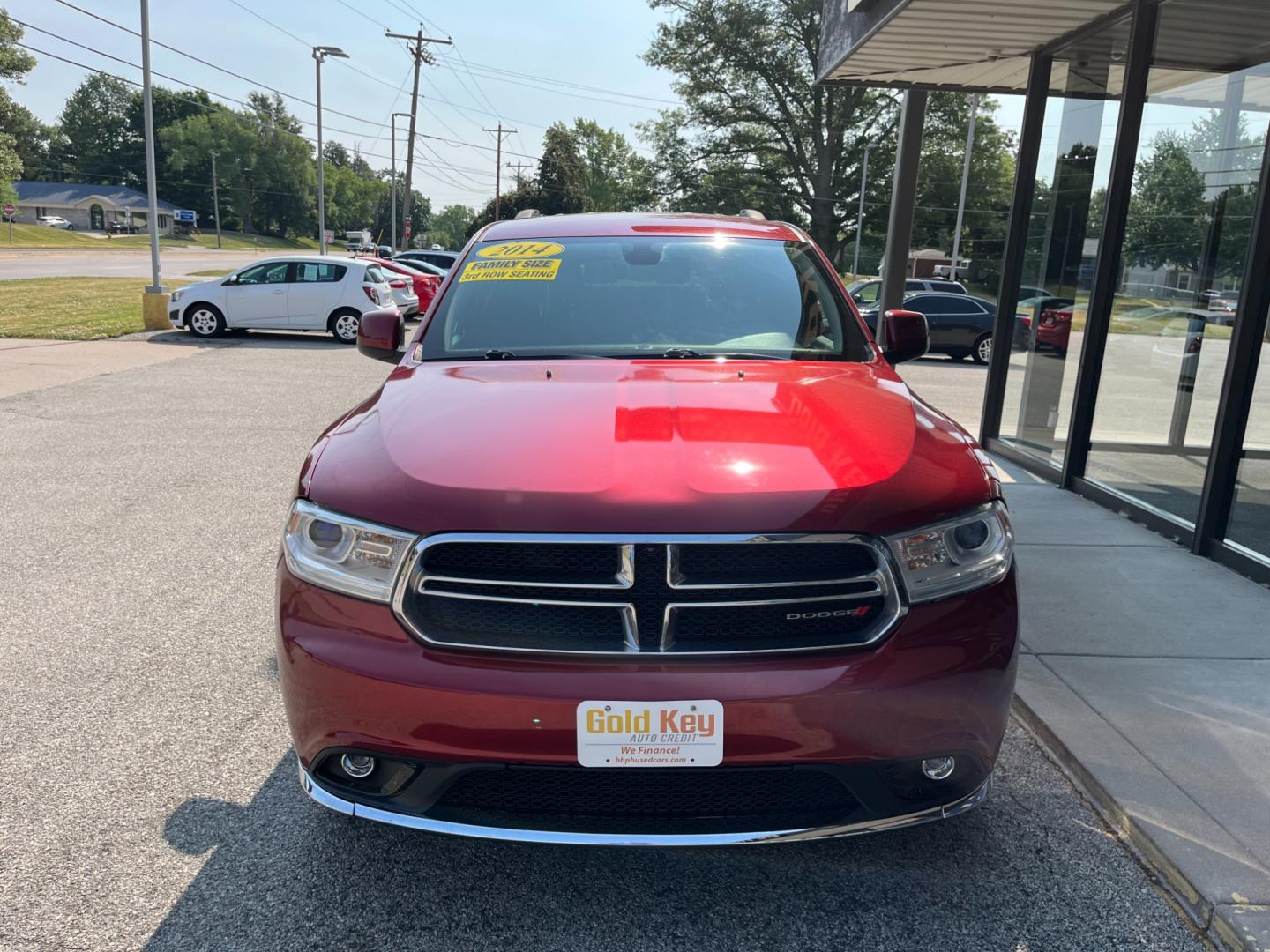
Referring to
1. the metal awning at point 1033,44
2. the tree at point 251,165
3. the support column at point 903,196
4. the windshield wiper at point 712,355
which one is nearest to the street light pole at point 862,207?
the support column at point 903,196

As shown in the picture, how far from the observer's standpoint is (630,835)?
2.17 meters

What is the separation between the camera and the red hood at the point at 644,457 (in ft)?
7.29

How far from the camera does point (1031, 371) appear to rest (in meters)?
8.29

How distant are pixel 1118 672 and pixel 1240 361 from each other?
8.08 feet

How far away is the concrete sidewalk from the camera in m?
2.64

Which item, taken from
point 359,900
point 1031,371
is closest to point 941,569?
point 359,900

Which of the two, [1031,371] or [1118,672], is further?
[1031,371]

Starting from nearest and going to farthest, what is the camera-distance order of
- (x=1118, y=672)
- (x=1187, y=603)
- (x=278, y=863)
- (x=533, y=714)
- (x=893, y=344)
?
→ (x=533, y=714)
(x=278, y=863)
(x=1118, y=672)
(x=893, y=344)
(x=1187, y=603)

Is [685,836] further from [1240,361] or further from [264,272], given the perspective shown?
[264,272]

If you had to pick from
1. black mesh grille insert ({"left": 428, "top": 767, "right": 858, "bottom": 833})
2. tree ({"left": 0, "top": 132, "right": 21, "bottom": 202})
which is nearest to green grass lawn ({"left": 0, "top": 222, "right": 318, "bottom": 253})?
tree ({"left": 0, "top": 132, "right": 21, "bottom": 202})

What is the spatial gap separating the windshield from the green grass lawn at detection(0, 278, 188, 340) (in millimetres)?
15258

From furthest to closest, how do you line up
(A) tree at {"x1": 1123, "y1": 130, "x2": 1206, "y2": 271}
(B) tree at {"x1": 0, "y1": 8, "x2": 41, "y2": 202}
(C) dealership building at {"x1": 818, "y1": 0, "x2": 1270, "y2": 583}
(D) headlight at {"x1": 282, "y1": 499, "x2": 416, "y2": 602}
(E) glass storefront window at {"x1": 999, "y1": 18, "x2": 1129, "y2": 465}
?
(B) tree at {"x1": 0, "y1": 8, "x2": 41, "y2": 202}, (E) glass storefront window at {"x1": 999, "y1": 18, "x2": 1129, "y2": 465}, (A) tree at {"x1": 1123, "y1": 130, "x2": 1206, "y2": 271}, (C) dealership building at {"x1": 818, "y1": 0, "x2": 1270, "y2": 583}, (D) headlight at {"x1": 282, "y1": 499, "x2": 416, "y2": 602}

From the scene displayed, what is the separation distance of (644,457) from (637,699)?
0.59m

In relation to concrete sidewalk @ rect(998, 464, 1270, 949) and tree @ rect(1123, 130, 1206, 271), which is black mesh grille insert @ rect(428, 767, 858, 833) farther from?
tree @ rect(1123, 130, 1206, 271)
